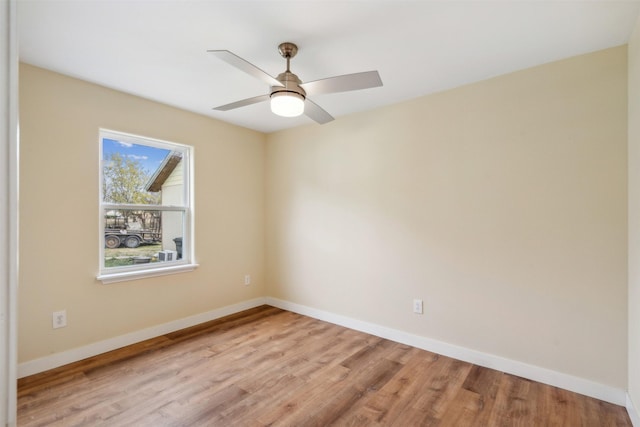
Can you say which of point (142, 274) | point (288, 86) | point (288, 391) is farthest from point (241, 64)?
point (142, 274)

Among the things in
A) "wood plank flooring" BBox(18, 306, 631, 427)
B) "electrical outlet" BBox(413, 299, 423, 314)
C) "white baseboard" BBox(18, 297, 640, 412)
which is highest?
"electrical outlet" BBox(413, 299, 423, 314)

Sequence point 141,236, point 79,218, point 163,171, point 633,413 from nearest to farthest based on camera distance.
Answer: point 633,413
point 79,218
point 141,236
point 163,171

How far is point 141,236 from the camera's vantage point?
→ 3.13 m

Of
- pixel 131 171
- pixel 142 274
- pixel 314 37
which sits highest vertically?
pixel 314 37

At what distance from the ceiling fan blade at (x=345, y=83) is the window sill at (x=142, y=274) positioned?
7.68 ft

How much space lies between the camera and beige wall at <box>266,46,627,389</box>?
2135 mm

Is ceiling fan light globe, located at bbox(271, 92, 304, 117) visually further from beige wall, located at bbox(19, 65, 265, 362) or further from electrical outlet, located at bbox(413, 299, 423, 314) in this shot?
electrical outlet, located at bbox(413, 299, 423, 314)

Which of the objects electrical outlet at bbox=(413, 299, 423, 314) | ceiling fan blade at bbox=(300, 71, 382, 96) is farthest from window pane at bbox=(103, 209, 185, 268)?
electrical outlet at bbox=(413, 299, 423, 314)

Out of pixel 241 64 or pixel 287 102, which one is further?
pixel 287 102

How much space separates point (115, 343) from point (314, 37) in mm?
3070

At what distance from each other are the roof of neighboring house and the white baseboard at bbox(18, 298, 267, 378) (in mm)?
1423

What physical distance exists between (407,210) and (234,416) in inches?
86.2

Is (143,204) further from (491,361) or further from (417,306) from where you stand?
(491,361)

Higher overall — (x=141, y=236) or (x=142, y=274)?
(x=141, y=236)
